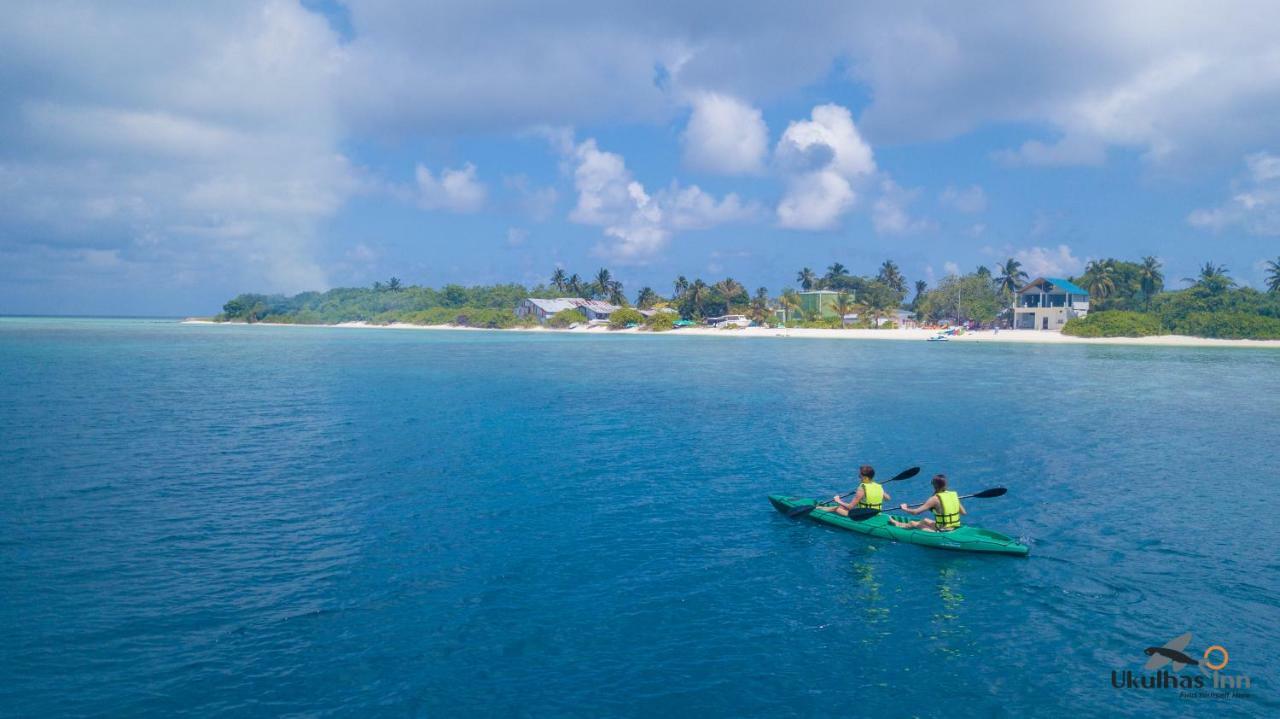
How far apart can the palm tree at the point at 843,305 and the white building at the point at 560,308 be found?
4527 cm

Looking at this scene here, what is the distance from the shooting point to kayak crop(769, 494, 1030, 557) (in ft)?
51.1

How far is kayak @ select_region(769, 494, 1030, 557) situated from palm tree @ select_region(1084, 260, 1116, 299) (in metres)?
115

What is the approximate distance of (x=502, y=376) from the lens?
5503cm

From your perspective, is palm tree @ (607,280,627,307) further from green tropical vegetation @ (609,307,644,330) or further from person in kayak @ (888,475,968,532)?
person in kayak @ (888,475,968,532)

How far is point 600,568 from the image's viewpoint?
49.0ft

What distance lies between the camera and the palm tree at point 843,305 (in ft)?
433

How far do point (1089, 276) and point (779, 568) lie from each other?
394 feet

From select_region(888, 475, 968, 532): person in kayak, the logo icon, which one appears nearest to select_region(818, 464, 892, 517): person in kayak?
select_region(888, 475, 968, 532): person in kayak

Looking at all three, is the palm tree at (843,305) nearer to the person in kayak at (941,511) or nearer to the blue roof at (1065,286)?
the blue roof at (1065,286)

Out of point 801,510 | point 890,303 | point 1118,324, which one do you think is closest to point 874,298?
point 890,303

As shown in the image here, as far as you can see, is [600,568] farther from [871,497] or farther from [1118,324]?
[1118,324]

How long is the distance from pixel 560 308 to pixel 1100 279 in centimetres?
9877

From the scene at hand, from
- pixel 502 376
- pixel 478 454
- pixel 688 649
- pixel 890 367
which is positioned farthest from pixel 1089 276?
pixel 688 649

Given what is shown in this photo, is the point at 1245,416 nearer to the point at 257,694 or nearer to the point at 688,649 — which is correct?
the point at 688,649
